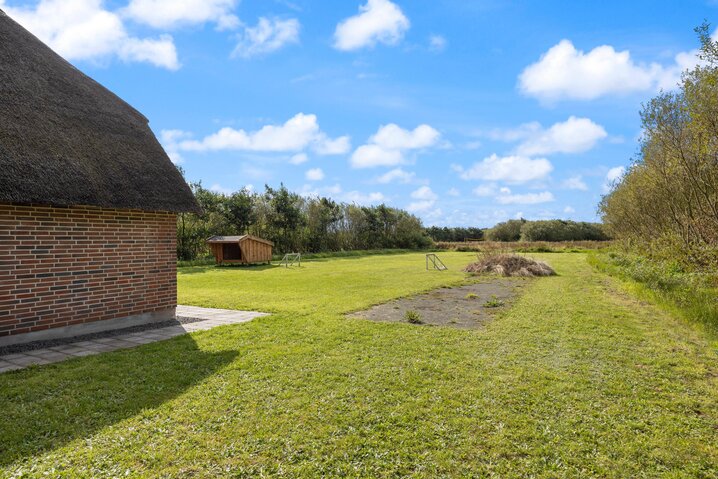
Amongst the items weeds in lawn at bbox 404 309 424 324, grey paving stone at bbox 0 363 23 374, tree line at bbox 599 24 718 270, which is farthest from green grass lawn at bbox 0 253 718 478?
tree line at bbox 599 24 718 270

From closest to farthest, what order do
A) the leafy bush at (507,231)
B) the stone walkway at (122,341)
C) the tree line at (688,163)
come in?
the stone walkway at (122,341), the tree line at (688,163), the leafy bush at (507,231)

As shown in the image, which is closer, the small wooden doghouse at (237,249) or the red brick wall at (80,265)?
the red brick wall at (80,265)

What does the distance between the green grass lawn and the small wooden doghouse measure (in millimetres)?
17314

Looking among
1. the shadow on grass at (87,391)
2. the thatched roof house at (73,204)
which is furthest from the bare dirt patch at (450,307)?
the thatched roof house at (73,204)

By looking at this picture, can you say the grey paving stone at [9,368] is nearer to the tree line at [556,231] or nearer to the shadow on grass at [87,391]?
the shadow on grass at [87,391]

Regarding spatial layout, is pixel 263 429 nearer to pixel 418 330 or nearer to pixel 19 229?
pixel 418 330

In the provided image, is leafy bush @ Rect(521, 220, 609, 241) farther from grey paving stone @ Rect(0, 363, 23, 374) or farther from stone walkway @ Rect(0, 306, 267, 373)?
grey paving stone @ Rect(0, 363, 23, 374)

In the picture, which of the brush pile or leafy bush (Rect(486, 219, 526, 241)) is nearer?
the brush pile

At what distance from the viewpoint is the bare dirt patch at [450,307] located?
8.55 metres

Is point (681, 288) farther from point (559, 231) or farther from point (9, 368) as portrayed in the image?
point (559, 231)

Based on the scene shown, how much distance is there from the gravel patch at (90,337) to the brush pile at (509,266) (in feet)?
47.5

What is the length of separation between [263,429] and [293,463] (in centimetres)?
61

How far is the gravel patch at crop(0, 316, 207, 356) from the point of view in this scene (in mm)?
6154

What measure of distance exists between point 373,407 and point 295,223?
2985 cm
